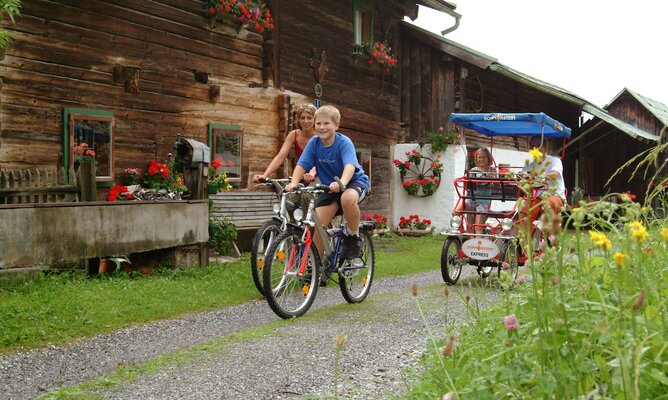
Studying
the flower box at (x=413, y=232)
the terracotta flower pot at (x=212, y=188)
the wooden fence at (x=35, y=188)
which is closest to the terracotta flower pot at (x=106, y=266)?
the wooden fence at (x=35, y=188)

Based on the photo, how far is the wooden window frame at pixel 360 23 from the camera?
51.5 ft

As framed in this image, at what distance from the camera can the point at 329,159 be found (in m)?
6.26

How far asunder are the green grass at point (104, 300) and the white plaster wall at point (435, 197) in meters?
8.04

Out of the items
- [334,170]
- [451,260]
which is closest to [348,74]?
[451,260]

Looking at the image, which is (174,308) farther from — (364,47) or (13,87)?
(364,47)

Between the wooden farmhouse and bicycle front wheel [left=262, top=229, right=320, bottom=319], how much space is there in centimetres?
270

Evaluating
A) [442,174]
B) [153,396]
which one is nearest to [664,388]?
[153,396]

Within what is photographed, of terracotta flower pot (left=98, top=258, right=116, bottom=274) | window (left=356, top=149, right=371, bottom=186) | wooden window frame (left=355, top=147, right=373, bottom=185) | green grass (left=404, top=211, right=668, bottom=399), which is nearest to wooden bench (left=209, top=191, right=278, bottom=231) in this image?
terracotta flower pot (left=98, top=258, right=116, bottom=274)

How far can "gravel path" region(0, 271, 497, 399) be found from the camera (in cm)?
367

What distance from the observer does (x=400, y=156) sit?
17.2 metres

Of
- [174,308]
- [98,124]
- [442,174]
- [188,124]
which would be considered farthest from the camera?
[442,174]

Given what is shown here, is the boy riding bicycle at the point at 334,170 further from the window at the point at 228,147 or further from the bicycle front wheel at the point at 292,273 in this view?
the window at the point at 228,147

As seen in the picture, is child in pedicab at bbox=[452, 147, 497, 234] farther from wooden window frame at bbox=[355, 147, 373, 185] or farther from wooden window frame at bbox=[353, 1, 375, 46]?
wooden window frame at bbox=[353, 1, 375, 46]

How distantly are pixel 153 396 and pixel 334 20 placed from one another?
1246 cm
